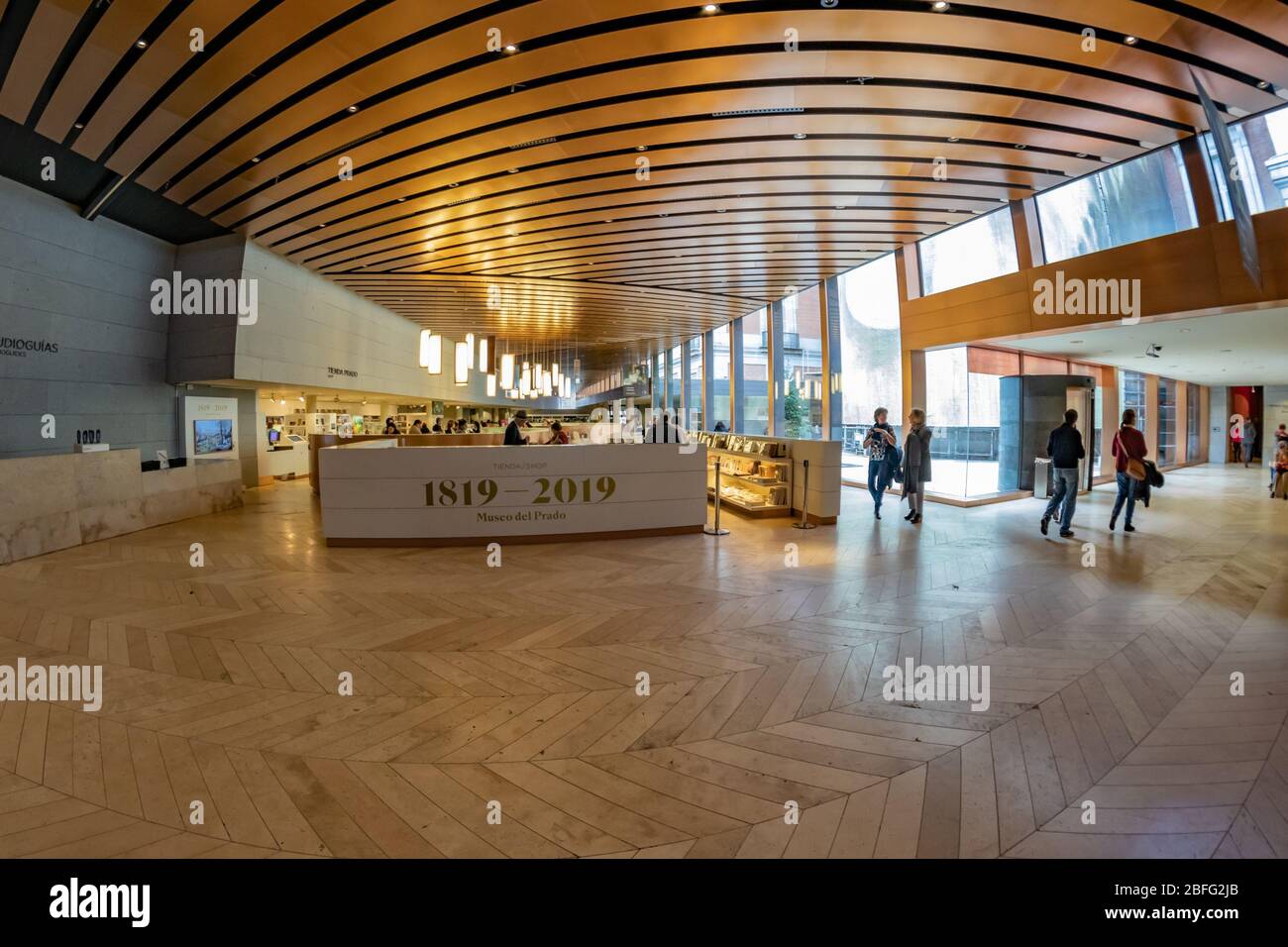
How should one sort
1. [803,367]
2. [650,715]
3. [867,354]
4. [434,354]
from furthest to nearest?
[803,367], [867,354], [434,354], [650,715]

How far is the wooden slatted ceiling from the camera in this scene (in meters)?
4.23

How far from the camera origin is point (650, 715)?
8.53ft

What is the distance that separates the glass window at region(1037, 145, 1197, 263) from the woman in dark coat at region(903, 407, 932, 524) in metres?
3.09

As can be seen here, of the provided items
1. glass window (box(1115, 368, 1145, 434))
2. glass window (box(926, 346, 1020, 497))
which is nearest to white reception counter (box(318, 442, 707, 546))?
glass window (box(926, 346, 1020, 497))

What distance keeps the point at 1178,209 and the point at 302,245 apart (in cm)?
1327

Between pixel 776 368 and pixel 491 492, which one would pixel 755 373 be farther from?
pixel 491 492

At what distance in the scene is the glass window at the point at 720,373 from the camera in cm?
1853

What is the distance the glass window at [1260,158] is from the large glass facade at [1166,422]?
1135 centimetres

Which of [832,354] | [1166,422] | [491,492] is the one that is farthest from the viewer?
[1166,422]

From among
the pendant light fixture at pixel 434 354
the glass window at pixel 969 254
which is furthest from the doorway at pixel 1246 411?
the pendant light fixture at pixel 434 354

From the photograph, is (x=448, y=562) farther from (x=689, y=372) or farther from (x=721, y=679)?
(x=689, y=372)

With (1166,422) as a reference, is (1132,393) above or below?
above

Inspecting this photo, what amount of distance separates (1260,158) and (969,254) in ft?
11.8

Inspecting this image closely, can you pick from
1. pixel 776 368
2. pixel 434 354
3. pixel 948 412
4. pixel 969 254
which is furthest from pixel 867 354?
pixel 434 354
